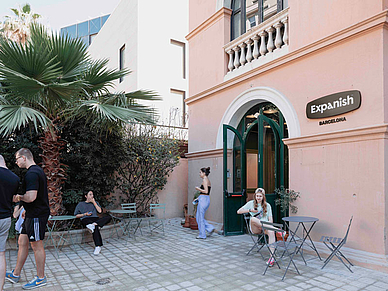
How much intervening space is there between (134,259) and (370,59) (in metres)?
5.33

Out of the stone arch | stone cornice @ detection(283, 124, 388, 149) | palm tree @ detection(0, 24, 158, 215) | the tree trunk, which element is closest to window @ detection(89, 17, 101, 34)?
palm tree @ detection(0, 24, 158, 215)

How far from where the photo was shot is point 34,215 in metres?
4.30

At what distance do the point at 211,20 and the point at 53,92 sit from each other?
5.24 meters

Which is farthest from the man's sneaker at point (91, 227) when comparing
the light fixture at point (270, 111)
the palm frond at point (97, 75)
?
the light fixture at point (270, 111)

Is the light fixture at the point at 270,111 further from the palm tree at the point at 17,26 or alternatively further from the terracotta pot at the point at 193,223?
the palm tree at the point at 17,26

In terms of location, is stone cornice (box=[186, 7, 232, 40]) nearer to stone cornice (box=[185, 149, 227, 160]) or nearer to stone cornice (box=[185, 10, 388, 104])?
stone cornice (box=[185, 10, 388, 104])

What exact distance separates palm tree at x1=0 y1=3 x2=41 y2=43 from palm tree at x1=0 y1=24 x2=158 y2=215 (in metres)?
8.71

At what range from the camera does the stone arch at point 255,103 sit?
6.34 metres

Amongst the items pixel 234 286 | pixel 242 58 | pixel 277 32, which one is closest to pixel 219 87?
pixel 242 58

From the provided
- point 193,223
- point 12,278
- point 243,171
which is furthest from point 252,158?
point 12,278

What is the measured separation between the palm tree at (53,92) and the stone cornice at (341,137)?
3206 mm

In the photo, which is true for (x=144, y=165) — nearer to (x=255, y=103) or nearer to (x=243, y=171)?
(x=243, y=171)

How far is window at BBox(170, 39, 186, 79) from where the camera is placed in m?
14.7

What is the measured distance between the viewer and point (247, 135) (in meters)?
8.12
